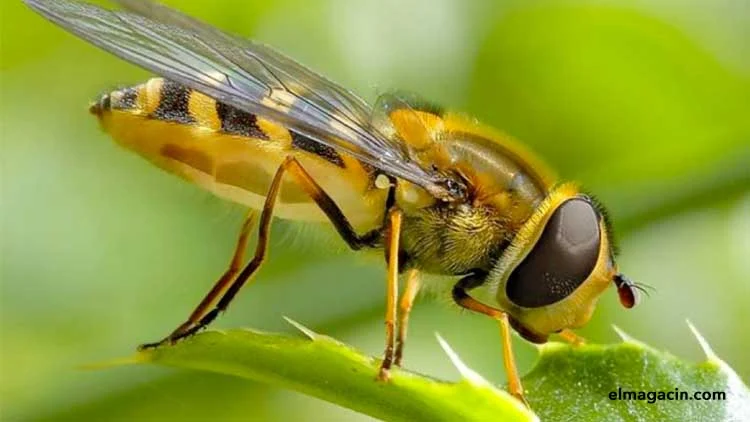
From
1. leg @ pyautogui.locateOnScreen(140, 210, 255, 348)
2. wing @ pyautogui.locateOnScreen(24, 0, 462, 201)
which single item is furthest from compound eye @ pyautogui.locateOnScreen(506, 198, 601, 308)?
leg @ pyautogui.locateOnScreen(140, 210, 255, 348)

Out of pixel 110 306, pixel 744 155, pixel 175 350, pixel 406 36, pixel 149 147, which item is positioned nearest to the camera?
pixel 175 350

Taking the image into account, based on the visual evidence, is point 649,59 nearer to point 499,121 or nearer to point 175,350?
point 499,121

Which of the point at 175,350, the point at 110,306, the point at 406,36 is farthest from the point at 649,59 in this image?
the point at 175,350

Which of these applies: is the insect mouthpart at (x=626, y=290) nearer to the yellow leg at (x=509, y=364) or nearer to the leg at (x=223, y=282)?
the yellow leg at (x=509, y=364)

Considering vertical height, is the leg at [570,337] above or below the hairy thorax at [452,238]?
below

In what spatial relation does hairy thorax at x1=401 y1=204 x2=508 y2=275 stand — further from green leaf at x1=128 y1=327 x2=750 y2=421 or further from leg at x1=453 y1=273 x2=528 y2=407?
green leaf at x1=128 y1=327 x2=750 y2=421

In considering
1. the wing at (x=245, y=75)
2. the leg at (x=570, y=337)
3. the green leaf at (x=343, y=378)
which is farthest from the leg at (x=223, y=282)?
the leg at (x=570, y=337)

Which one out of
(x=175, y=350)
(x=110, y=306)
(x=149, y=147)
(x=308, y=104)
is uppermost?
(x=308, y=104)
